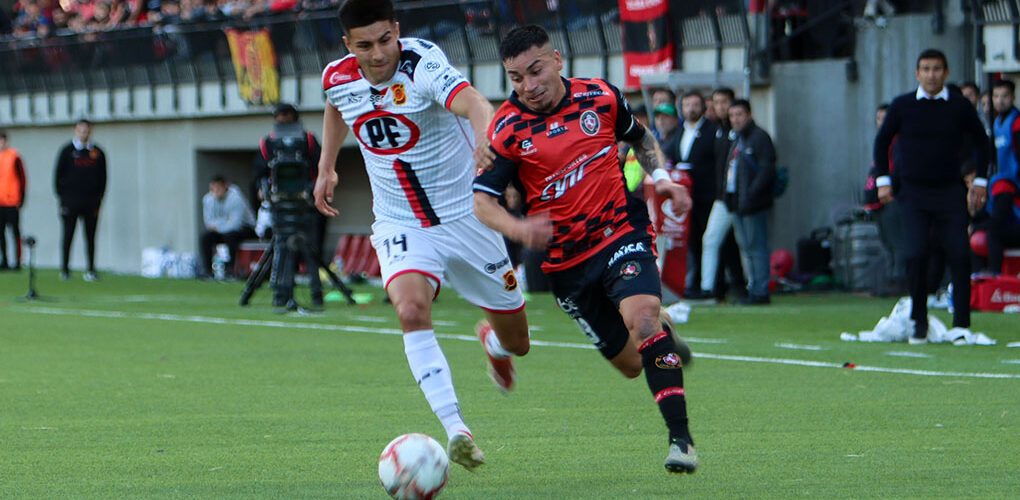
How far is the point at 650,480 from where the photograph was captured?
646 centimetres

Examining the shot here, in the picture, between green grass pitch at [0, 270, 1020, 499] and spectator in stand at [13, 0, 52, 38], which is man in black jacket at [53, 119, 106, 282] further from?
spectator in stand at [13, 0, 52, 38]

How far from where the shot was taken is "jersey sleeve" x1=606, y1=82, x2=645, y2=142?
7195 mm

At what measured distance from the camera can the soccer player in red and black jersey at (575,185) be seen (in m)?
6.83

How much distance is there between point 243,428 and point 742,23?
13781mm

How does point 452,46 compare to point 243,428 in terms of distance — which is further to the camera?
point 452,46

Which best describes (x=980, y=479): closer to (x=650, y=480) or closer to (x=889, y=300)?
(x=650, y=480)

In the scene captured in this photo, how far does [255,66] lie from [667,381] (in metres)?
24.4

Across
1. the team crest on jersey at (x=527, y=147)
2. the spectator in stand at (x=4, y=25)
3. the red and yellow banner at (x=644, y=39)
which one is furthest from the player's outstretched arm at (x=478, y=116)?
the spectator in stand at (x=4, y=25)

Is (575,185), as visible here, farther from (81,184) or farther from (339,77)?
(81,184)

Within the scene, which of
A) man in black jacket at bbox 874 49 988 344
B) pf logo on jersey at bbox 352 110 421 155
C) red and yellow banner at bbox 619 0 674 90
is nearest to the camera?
pf logo on jersey at bbox 352 110 421 155

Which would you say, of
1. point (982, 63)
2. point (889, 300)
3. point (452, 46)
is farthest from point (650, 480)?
point (452, 46)

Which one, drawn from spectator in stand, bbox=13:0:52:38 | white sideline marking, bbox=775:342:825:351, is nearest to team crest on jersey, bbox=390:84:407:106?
white sideline marking, bbox=775:342:825:351

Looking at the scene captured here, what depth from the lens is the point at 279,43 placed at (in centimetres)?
2961

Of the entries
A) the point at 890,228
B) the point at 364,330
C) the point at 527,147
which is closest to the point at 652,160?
the point at 527,147
